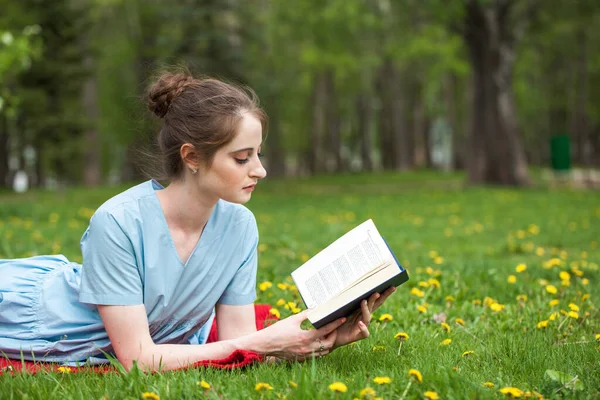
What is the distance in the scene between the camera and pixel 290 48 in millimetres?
36375

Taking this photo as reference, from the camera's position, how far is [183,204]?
3.45 m

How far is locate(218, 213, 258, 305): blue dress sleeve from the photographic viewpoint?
366 cm

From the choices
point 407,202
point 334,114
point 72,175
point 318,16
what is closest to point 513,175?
point 407,202

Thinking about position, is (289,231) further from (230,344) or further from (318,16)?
(318,16)

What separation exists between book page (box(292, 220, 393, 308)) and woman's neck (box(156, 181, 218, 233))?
52 centimetres

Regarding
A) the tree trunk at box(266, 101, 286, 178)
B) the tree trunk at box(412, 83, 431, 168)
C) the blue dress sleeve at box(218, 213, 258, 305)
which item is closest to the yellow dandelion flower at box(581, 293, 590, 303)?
the blue dress sleeve at box(218, 213, 258, 305)

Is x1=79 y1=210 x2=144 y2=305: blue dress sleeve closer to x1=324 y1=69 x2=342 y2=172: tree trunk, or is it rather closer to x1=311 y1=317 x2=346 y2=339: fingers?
x1=311 y1=317 x2=346 y2=339: fingers

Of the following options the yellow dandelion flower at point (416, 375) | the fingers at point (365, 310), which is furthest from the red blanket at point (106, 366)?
the yellow dandelion flower at point (416, 375)

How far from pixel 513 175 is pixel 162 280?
1887cm

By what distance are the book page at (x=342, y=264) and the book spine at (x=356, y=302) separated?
78 mm

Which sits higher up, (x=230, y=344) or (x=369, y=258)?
(x=369, y=258)

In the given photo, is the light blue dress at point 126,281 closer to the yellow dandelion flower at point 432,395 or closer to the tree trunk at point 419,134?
the yellow dandelion flower at point 432,395

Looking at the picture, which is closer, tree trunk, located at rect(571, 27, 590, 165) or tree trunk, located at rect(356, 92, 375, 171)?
tree trunk, located at rect(571, 27, 590, 165)

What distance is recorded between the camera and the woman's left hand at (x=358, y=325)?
10.6 feet
